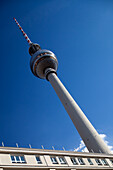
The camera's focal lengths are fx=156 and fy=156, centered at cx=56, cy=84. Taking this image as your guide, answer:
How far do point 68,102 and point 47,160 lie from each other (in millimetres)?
23929

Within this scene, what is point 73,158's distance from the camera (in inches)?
1032

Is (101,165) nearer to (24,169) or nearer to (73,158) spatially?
(73,158)

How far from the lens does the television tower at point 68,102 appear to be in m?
35.6

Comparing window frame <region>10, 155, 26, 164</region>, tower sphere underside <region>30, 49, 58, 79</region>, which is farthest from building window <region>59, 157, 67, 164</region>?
tower sphere underside <region>30, 49, 58, 79</region>

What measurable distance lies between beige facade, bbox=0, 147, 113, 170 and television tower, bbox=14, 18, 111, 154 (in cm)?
500

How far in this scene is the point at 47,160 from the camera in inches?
890

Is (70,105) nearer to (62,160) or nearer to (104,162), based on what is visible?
(104,162)

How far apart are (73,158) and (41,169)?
288 inches

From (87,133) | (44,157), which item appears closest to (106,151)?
(87,133)

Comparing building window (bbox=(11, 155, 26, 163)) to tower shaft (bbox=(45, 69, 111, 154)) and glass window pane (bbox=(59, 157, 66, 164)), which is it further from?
tower shaft (bbox=(45, 69, 111, 154))

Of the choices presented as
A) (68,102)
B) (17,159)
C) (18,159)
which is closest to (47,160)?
(18,159)

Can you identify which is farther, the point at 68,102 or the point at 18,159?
the point at 68,102

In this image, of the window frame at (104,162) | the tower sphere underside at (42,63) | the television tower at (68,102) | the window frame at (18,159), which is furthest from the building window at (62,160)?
the tower sphere underside at (42,63)

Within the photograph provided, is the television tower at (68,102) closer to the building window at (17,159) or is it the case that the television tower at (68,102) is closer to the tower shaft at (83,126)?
the tower shaft at (83,126)
